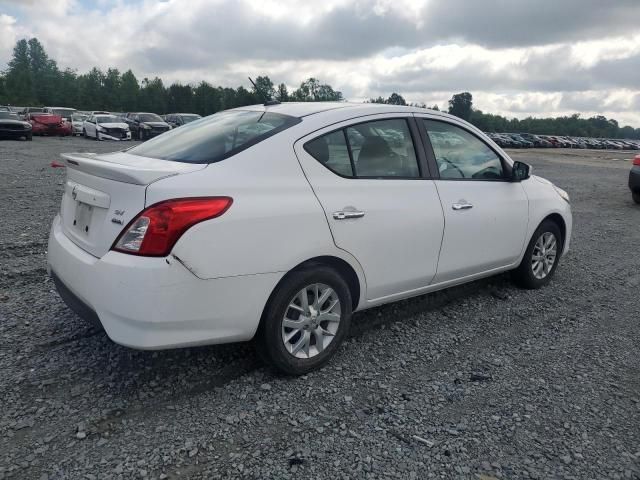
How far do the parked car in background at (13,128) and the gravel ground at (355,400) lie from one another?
924 inches

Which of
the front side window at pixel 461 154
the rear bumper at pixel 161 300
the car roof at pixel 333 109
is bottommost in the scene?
the rear bumper at pixel 161 300

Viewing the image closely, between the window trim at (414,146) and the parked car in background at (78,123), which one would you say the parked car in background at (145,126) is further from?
the window trim at (414,146)

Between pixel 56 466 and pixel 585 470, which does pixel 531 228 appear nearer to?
pixel 585 470

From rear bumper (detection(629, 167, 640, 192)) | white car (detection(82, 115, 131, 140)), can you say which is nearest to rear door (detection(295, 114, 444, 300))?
rear bumper (detection(629, 167, 640, 192))

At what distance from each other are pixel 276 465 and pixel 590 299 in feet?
12.2

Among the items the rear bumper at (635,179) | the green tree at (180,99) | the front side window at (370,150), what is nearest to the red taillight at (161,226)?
the front side window at (370,150)

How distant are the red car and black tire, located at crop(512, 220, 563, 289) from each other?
30940 mm

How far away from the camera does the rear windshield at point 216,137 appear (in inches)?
123

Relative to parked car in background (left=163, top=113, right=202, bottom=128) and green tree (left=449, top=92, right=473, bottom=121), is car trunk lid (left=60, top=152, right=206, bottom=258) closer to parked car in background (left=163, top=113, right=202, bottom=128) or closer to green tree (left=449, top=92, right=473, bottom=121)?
parked car in background (left=163, top=113, right=202, bottom=128)

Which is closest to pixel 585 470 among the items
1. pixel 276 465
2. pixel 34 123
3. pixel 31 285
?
pixel 276 465

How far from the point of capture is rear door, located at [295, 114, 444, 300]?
128 inches

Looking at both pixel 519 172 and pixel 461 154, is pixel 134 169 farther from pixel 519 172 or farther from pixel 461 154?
pixel 519 172

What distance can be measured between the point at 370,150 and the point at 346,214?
60 cm

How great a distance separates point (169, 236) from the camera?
2.63 metres
